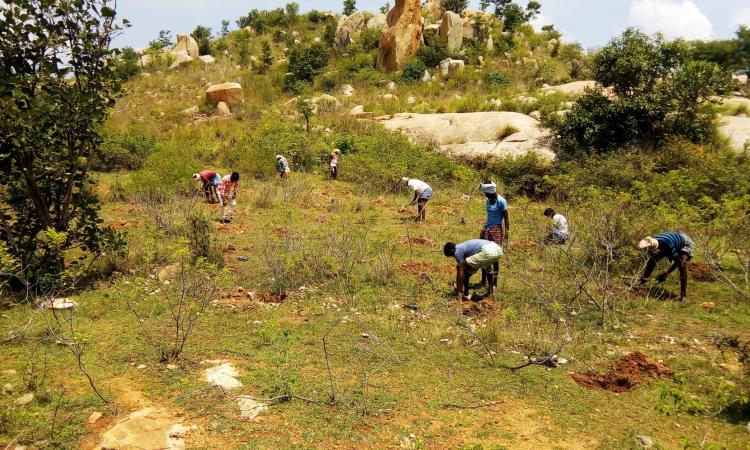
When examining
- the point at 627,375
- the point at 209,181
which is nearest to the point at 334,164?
the point at 209,181

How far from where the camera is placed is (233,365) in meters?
4.62

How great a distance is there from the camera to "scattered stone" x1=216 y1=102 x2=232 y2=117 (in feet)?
69.3

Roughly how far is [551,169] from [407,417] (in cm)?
1078

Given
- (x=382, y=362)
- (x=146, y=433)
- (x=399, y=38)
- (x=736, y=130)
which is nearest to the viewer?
(x=146, y=433)

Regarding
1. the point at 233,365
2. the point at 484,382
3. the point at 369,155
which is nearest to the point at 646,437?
the point at 484,382

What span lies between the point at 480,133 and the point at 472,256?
1074 cm

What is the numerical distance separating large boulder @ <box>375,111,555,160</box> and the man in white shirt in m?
6.26

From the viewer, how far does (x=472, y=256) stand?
20.0ft

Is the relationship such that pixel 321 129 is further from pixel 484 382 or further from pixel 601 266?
pixel 484 382

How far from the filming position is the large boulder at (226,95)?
21.8 meters

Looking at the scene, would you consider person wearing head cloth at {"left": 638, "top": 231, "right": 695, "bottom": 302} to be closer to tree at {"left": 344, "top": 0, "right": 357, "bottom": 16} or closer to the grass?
the grass

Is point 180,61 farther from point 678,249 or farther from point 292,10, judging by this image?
point 678,249

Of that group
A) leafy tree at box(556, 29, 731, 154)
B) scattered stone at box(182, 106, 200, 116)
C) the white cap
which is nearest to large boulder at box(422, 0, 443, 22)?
scattered stone at box(182, 106, 200, 116)

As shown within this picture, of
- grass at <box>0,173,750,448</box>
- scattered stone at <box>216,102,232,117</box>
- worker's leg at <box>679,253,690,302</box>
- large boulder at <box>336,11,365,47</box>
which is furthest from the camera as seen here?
large boulder at <box>336,11,365,47</box>
